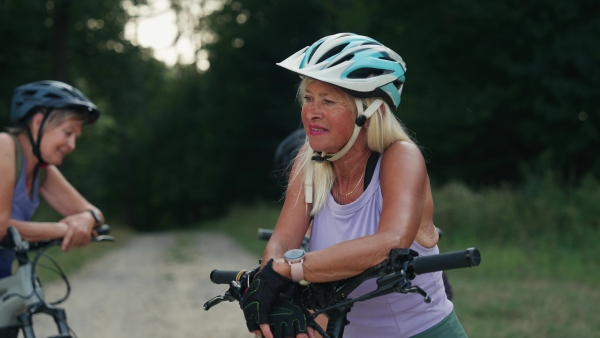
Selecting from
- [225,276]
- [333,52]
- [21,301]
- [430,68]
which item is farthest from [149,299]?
[430,68]

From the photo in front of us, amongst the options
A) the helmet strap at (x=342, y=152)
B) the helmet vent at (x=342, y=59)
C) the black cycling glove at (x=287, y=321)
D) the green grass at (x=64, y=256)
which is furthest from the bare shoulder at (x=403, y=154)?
the green grass at (x=64, y=256)

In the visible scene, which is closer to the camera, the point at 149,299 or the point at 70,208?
the point at 70,208

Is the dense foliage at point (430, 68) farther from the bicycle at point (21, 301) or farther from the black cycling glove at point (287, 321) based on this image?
the black cycling glove at point (287, 321)

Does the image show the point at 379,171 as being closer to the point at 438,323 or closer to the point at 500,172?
the point at 438,323

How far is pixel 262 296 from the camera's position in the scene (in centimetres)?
244

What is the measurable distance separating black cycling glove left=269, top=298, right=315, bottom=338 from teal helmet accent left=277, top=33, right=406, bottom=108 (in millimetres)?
680

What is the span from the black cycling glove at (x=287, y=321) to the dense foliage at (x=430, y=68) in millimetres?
16012

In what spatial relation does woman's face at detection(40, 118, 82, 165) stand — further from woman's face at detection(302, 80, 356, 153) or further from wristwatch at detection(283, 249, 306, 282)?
wristwatch at detection(283, 249, 306, 282)

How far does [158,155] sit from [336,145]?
58.7m

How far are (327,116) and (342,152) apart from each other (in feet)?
0.44

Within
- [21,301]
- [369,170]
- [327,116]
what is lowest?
[21,301]

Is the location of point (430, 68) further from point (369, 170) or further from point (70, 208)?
point (369, 170)

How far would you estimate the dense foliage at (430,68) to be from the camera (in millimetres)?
21500

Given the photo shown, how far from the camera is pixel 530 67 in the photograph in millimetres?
22094
